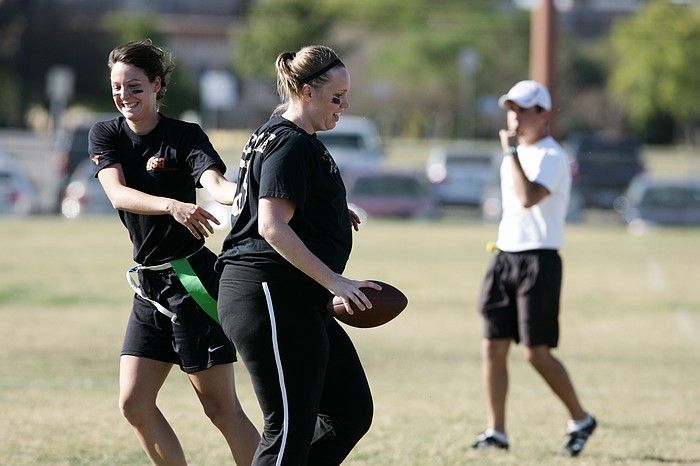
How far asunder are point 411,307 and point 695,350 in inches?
167

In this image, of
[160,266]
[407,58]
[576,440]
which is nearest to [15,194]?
[576,440]

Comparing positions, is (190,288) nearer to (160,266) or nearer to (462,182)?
(160,266)

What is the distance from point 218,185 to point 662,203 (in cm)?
2768

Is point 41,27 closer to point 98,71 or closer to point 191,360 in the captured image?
point 98,71

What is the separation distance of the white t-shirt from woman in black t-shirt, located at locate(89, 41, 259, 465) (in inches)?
98.0

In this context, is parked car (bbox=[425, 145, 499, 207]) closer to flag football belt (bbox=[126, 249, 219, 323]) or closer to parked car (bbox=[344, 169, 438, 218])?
parked car (bbox=[344, 169, 438, 218])

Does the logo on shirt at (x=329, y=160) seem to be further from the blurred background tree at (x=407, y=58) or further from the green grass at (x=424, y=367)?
the blurred background tree at (x=407, y=58)

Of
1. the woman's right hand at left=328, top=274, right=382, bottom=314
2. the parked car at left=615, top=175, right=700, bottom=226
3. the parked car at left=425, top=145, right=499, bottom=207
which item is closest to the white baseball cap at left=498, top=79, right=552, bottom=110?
the woman's right hand at left=328, top=274, right=382, bottom=314

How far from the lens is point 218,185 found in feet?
17.7

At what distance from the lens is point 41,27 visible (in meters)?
58.1

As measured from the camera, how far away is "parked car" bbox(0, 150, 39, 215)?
3170 centimetres

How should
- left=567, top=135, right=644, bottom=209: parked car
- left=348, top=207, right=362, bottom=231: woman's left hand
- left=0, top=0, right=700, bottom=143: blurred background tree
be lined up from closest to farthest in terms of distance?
left=348, top=207, right=362, bottom=231: woman's left hand
left=567, top=135, right=644, bottom=209: parked car
left=0, top=0, right=700, bottom=143: blurred background tree

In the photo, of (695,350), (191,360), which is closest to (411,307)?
(695,350)

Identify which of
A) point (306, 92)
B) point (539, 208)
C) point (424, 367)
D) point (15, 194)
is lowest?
point (424, 367)
